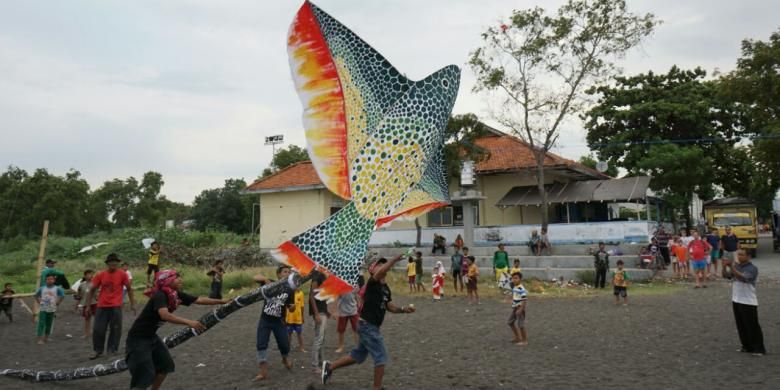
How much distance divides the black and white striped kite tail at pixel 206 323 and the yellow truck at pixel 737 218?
2585cm

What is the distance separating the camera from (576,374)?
281 inches

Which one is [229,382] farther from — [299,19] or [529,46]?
[529,46]

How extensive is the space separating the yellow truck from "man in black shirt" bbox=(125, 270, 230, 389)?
86.2 feet

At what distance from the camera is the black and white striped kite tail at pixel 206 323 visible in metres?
5.06

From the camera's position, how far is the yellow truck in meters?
25.6

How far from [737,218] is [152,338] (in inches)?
1162

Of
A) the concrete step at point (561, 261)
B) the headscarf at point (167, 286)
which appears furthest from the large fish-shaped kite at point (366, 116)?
the concrete step at point (561, 261)

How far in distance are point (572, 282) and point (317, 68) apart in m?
16.3

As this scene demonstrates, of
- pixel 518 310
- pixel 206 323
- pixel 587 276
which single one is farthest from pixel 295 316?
pixel 587 276

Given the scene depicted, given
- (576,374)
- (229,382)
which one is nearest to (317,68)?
(229,382)

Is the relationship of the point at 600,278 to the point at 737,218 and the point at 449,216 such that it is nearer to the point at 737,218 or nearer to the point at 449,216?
the point at 449,216

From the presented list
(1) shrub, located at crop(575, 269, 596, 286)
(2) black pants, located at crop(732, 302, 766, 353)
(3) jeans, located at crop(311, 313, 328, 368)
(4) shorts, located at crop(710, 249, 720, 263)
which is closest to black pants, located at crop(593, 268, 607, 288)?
(1) shrub, located at crop(575, 269, 596, 286)

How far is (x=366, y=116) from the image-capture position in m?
5.12

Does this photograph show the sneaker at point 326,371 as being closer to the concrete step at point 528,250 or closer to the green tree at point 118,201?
the concrete step at point 528,250
